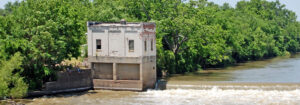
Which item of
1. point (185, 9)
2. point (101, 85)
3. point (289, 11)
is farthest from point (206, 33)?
point (289, 11)

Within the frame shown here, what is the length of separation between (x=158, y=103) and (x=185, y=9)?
27544 mm

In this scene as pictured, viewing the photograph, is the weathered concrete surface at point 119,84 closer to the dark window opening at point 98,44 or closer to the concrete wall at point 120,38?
the concrete wall at point 120,38

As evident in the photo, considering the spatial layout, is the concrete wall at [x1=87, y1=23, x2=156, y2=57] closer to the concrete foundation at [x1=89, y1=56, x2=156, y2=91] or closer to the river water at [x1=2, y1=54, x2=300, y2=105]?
the concrete foundation at [x1=89, y1=56, x2=156, y2=91]

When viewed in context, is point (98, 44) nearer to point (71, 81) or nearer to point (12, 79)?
point (71, 81)

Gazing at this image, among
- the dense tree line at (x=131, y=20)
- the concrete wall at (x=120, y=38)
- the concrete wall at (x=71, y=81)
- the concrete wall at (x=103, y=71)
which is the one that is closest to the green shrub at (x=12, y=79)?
the dense tree line at (x=131, y=20)

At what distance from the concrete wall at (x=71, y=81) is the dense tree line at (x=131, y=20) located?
1163 millimetres

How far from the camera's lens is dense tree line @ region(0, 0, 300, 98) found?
45.8 meters

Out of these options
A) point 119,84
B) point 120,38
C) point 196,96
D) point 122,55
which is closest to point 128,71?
point 119,84

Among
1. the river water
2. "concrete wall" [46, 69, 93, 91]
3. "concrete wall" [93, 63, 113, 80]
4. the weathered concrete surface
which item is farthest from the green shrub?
"concrete wall" [93, 63, 113, 80]

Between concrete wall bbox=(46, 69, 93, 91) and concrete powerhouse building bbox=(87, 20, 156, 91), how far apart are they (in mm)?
996

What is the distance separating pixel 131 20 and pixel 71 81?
59.0ft

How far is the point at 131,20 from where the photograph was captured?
63656 mm

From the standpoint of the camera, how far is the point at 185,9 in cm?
6731

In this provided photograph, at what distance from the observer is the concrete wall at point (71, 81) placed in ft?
153
